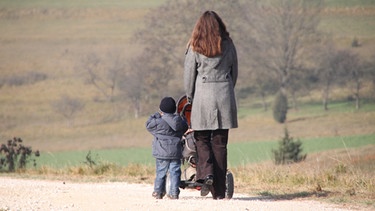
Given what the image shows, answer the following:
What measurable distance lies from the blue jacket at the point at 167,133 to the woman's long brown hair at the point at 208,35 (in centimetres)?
96

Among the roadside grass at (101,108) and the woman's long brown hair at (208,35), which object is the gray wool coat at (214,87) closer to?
the woman's long brown hair at (208,35)

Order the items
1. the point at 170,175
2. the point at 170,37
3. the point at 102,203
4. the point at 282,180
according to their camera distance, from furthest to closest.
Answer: the point at 170,37 < the point at 282,180 < the point at 170,175 < the point at 102,203

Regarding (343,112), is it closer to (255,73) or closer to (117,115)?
(255,73)

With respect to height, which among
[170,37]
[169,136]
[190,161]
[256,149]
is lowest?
[256,149]

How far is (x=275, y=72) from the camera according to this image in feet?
259

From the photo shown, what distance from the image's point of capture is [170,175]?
479 inches

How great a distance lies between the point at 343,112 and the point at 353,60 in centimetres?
1055

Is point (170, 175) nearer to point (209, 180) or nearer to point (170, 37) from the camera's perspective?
point (209, 180)

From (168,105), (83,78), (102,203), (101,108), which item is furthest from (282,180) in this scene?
(83,78)

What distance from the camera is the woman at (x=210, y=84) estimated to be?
1169cm

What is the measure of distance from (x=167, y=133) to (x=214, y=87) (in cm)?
85

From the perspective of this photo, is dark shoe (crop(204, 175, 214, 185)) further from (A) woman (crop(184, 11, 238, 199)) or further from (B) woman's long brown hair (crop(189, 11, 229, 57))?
(B) woman's long brown hair (crop(189, 11, 229, 57))

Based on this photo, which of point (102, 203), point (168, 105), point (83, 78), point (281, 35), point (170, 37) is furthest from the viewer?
point (83, 78)

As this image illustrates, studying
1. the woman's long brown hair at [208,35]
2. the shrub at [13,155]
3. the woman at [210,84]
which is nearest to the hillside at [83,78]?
the shrub at [13,155]
